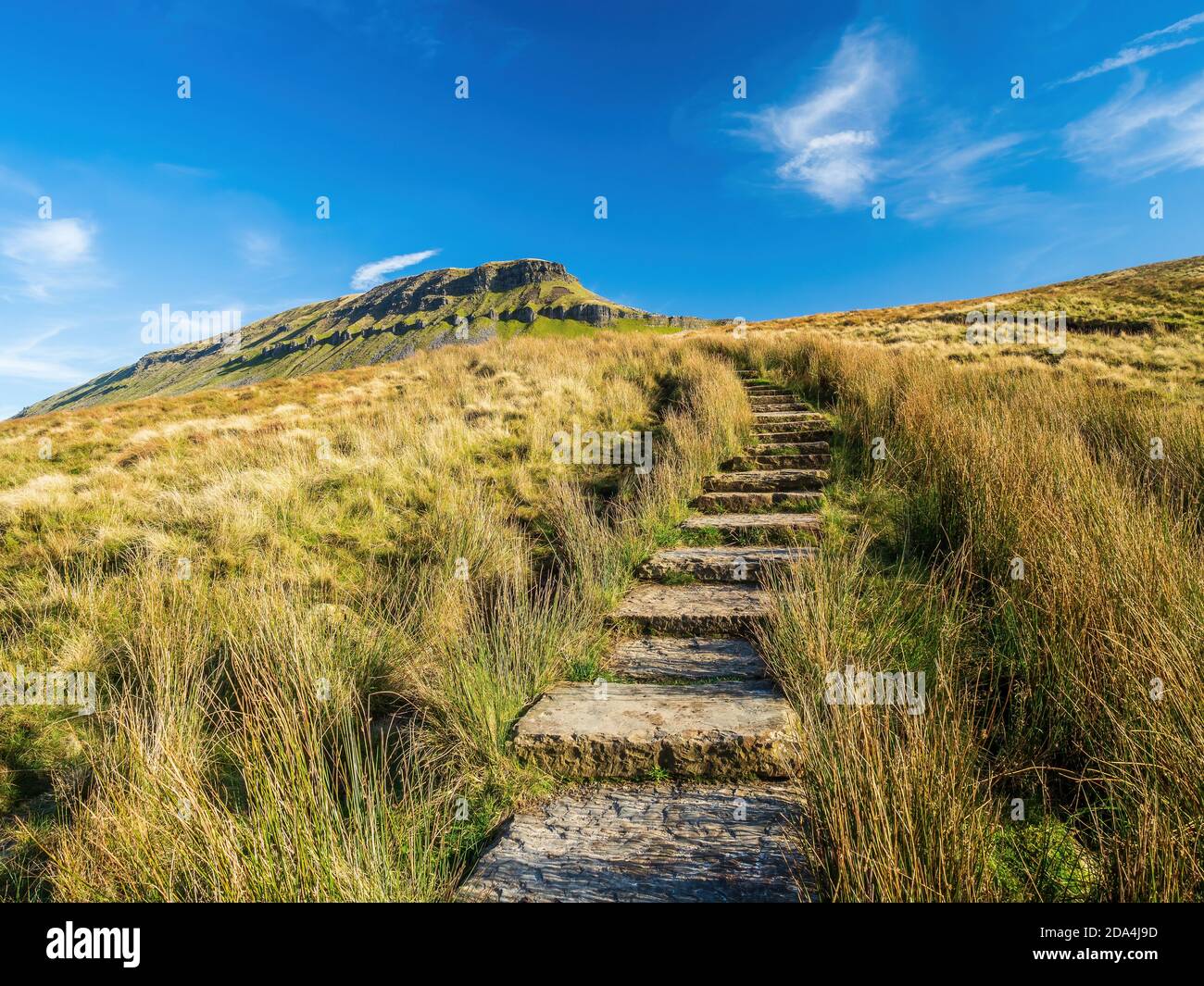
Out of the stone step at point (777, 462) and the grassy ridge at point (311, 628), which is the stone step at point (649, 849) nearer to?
the grassy ridge at point (311, 628)

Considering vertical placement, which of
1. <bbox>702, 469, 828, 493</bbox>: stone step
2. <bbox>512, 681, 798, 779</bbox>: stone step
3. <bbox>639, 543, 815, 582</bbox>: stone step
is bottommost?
<bbox>512, 681, 798, 779</bbox>: stone step

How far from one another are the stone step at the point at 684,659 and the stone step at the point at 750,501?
2.44 meters

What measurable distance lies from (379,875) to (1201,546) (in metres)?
4.01

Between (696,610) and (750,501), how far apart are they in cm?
234

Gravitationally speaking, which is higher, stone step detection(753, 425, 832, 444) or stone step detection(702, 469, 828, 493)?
stone step detection(753, 425, 832, 444)

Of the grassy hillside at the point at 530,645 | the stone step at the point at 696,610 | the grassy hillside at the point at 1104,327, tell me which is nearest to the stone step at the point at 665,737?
the grassy hillside at the point at 530,645

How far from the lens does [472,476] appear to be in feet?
22.7

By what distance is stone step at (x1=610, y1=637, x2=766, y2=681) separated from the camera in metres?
2.90

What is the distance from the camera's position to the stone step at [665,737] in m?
2.13

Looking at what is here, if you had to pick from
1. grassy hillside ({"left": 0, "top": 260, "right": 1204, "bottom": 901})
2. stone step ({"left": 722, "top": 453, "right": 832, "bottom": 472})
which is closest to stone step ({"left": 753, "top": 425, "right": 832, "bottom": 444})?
grassy hillside ({"left": 0, "top": 260, "right": 1204, "bottom": 901})

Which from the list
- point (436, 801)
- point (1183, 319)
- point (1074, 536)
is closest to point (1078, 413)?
point (1074, 536)

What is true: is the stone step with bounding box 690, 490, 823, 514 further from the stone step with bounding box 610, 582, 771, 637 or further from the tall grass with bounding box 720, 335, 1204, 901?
the stone step with bounding box 610, 582, 771, 637

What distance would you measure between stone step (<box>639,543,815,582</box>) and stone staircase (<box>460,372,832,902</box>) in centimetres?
23
